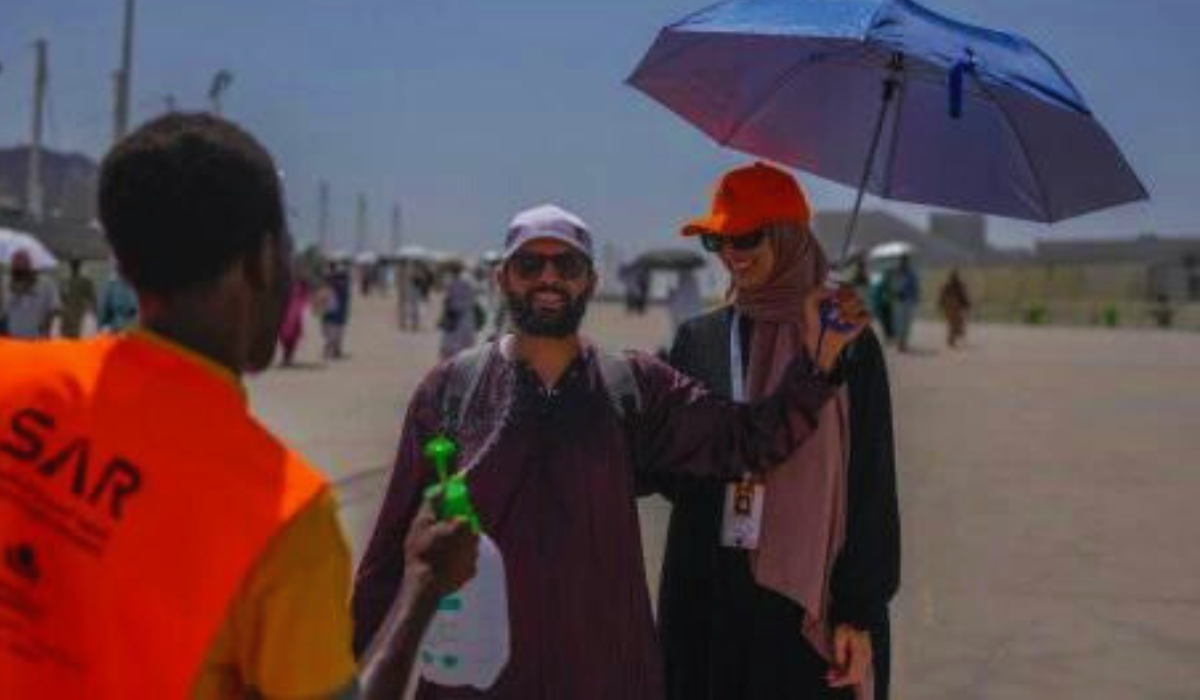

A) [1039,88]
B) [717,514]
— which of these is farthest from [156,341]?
[1039,88]

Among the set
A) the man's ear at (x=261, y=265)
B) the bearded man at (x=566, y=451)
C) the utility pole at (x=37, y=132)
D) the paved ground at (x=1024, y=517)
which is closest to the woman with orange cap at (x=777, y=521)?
the bearded man at (x=566, y=451)

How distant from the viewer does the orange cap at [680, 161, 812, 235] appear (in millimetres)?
3586

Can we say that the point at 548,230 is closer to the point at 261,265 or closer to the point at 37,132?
the point at 261,265

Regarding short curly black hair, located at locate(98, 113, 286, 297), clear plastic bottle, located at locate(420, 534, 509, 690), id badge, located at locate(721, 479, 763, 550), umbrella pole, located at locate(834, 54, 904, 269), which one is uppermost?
umbrella pole, located at locate(834, 54, 904, 269)

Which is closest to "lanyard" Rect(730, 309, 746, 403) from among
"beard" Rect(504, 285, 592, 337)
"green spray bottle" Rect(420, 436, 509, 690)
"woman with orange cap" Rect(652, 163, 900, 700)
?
"woman with orange cap" Rect(652, 163, 900, 700)

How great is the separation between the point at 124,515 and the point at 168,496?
0.05 m

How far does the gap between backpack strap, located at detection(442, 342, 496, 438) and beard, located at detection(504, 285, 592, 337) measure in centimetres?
10

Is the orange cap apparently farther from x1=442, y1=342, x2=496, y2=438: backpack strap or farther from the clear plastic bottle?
the clear plastic bottle

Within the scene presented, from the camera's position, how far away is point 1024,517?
9555 millimetres

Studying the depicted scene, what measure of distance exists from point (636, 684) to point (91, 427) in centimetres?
172

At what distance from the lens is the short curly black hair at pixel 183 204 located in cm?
177

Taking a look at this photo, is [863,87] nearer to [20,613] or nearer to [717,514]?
[717,514]

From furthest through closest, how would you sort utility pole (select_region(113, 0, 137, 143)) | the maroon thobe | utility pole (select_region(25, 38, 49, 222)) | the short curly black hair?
utility pole (select_region(25, 38, 49, 222)), utility pole (select_region(113, 0, 137, 143)), the maroon thobe, the short curly black hair

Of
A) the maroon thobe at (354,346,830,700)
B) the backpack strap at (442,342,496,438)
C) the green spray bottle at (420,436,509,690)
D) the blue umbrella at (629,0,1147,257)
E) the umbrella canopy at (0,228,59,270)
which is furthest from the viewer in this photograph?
the umbrella canopy at (0,228,59,270)
